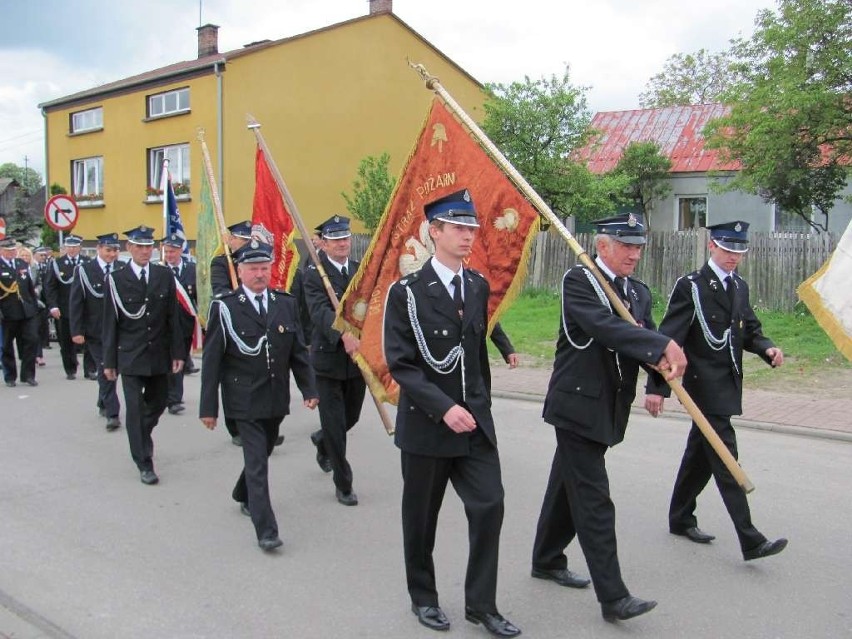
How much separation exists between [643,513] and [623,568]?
3.52ft

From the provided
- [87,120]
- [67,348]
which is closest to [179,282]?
[67,348]

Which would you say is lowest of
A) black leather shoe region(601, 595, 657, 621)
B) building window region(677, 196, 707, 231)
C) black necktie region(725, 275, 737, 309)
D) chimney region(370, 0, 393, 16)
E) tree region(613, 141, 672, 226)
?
black leather shoe region(601, 595, 657, 621)

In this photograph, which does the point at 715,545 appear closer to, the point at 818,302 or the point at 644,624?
the point at 644,624

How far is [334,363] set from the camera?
21.4 feet

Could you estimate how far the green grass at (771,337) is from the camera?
11.4m

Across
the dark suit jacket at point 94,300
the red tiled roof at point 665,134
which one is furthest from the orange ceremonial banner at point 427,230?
the red tiled roof at point 665,134

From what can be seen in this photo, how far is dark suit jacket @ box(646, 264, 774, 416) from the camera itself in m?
5.05

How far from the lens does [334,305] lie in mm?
6523

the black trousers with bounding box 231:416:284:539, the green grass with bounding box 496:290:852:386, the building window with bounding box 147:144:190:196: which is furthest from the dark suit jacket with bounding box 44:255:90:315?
the building window with bounding box 147:144:190:196

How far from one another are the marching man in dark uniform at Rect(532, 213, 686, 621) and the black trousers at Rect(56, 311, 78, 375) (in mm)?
10250

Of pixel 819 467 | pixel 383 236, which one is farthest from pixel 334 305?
pixel 819 467

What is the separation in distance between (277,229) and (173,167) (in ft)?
66.9

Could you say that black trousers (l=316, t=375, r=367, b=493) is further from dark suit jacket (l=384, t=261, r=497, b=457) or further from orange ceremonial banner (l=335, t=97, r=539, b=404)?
dark suit jacket (l=384, t=261, r=497, b=457)

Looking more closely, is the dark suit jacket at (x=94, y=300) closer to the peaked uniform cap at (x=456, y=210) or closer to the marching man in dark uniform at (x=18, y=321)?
the marching man in dark uniform at (x=18, y=321)
